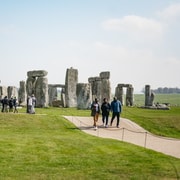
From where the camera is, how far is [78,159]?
14406 millimetres

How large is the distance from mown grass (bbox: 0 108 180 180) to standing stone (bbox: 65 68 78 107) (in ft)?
64.8

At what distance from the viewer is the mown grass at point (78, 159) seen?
12555mm

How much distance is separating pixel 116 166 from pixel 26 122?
1070 centimetres

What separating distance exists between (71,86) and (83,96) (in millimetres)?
3930

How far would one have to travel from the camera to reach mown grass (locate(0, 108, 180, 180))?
12555 millimetres

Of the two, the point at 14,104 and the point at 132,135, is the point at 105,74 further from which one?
the point at 132,135

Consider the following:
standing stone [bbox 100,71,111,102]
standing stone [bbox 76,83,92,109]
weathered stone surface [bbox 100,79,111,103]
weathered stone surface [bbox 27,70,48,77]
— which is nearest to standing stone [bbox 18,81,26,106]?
weathered stone surface [bbox 27,70,48,77]

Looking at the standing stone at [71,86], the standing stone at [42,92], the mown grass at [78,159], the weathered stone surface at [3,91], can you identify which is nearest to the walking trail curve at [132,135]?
the mown grass at [78,159]

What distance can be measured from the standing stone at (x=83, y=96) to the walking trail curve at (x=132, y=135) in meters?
9.76

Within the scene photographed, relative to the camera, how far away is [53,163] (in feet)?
45.2

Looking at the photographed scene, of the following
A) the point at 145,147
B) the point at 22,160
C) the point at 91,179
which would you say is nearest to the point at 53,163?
the point at 22,160

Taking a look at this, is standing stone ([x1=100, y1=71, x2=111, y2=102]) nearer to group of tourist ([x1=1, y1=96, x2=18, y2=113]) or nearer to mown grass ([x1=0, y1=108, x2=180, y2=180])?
group of tourist ([x1=1, y1=96, x2=18, y2=113])

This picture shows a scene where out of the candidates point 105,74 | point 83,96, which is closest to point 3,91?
point 83,96

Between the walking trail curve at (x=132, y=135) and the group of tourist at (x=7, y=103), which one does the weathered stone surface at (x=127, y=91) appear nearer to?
the group of tourist at (x=7, y=103)
